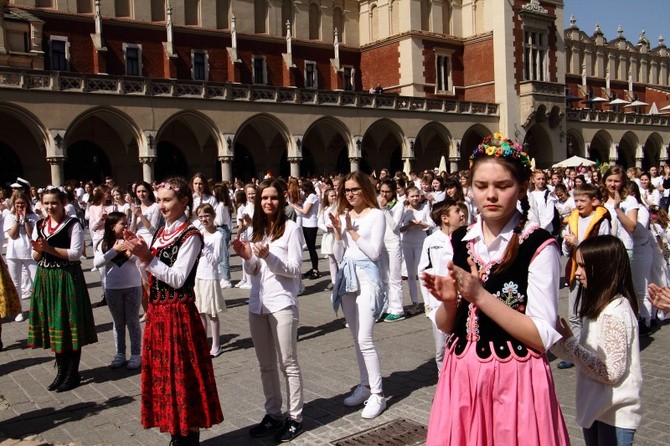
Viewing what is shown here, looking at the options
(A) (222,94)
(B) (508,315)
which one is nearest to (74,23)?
(A) (222,94)

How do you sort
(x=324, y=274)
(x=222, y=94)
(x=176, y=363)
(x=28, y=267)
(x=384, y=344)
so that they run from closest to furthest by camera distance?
1. (x=176, y=363)
2. (x=384, y=344)
3. (x=28, y=267)
4. (x=324, y=274)
5. (x=222, y=94)

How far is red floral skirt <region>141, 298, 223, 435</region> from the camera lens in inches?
168

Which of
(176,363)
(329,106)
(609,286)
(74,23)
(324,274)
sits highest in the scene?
(74,23)

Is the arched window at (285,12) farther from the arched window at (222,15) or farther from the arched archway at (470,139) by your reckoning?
the arched archway at (470,139)

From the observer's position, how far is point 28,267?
10.4 m

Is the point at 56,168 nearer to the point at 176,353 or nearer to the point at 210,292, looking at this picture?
the point at 210,292

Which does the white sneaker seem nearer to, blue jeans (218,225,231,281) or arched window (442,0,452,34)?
Result: blue jeans (218,225,231,281)

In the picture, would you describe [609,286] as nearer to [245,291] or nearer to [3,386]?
[3,386]

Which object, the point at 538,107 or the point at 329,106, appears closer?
the point at 329,106

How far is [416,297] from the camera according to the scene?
9.30 m

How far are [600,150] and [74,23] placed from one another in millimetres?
34207

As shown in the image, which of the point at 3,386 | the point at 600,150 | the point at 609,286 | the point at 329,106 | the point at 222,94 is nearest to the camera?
the point at 609,286

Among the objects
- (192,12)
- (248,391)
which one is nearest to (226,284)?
(248,391)

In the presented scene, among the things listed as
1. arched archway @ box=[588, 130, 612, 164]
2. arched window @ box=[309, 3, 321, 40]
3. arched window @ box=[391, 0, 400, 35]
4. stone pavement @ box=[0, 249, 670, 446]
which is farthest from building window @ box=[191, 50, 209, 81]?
stone pavement @ box=[0, 249, 670, 446]
